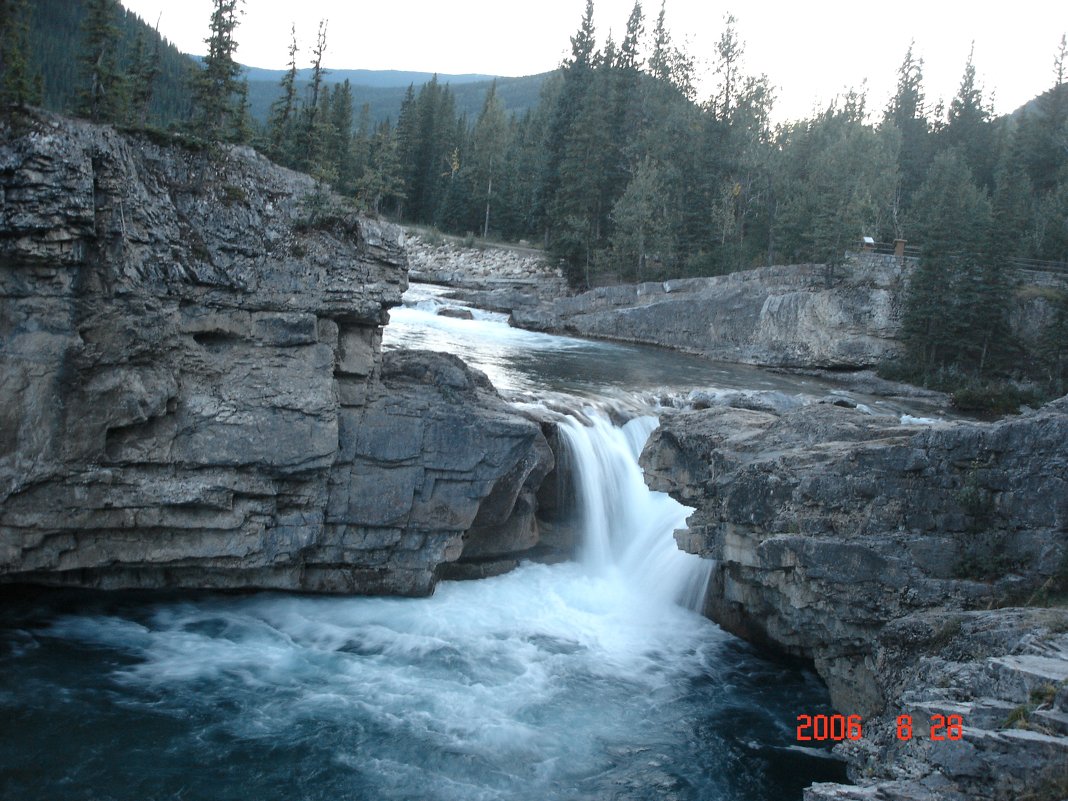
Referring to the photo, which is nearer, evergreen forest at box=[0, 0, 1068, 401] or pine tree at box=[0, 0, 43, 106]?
pine tree at box=[0, 0, 43, 106]

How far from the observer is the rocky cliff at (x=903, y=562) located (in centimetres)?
820

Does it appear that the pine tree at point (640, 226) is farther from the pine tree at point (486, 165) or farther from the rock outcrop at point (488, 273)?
the pine tree at point (486, 165)

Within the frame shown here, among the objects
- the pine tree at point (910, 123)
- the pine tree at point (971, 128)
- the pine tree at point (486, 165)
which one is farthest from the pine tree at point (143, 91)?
the pine tree at point (971, 128)

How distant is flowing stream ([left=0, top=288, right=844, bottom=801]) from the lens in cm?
1070

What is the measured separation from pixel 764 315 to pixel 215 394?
31.3 meters

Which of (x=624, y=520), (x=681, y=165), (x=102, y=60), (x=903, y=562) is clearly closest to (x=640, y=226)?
(x=681, y=165)

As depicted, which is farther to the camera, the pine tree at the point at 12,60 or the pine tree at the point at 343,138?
the pine tree at the point at 343,138

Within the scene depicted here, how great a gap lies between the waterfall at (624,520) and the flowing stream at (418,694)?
59 mm

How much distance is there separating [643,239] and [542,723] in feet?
133

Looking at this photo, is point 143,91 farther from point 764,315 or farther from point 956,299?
point 956,299

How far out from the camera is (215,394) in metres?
13.9

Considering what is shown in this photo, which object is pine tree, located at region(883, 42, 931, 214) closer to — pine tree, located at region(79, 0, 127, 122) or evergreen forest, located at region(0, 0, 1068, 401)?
evergreen forest, located at region(0, 0, 1068, 401)
